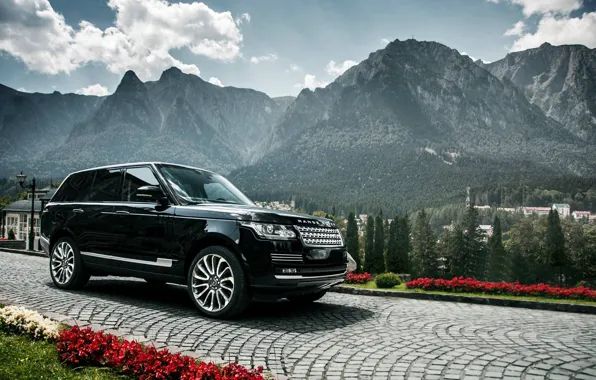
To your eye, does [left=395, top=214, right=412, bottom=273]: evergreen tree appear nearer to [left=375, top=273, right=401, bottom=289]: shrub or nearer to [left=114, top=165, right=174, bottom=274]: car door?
[left=375, top=273, right=401, bottom=289]: shrub

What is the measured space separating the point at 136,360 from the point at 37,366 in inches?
37.5

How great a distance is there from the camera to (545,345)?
16.9 ft

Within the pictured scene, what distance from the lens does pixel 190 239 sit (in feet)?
20.6

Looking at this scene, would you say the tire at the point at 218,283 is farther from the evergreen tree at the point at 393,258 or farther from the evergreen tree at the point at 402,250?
the evergreen tree at the point at 393,258

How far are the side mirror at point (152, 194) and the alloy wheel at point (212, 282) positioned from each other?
120 cm

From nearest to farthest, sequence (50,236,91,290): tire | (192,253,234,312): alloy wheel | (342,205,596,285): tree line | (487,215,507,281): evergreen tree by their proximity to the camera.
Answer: (192,253,234,312): alloy wheel → (50,236,91,290): tire → (487,215,507,281): evergreen tree → (342,205,596,285): tree line

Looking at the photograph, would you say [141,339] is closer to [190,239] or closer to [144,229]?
[190,239]

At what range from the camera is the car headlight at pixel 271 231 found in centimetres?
585

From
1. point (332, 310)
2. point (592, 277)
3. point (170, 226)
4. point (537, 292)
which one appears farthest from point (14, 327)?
point (592, 277)

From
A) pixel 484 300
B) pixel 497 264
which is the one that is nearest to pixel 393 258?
pixel 497 264

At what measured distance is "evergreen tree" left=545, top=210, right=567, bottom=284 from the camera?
86488mm

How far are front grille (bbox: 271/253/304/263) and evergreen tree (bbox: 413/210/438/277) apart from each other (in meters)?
85.1

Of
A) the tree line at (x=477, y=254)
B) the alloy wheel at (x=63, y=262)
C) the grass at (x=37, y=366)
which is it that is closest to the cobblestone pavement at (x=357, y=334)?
the alloy wheel at (x=63, y=262)

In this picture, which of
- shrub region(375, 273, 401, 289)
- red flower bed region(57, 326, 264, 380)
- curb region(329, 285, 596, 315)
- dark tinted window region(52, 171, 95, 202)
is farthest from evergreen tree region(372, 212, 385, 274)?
red flower bed region(57, 326, 264, 380)
